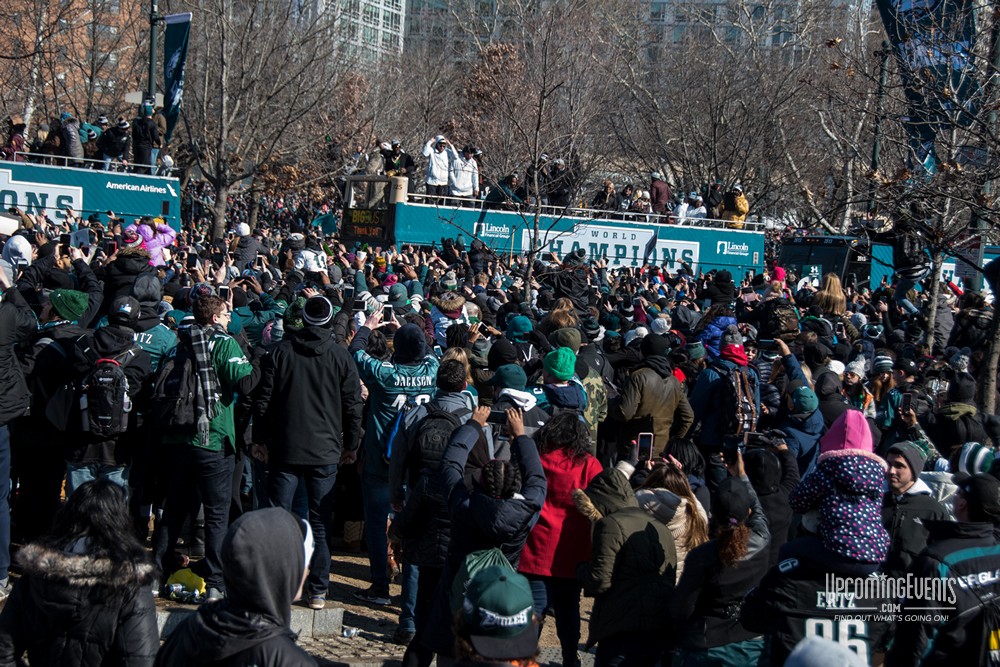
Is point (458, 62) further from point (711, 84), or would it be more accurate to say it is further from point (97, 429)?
point (97, 429)

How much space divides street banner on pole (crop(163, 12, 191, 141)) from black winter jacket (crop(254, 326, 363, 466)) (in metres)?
18.6

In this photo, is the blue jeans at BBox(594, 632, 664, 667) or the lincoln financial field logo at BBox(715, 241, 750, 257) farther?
the lincoln financial field logo at BBox(715, 241, 750, 257)

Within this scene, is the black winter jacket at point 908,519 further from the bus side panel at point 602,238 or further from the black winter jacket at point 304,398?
the bus side panel at point 602,238

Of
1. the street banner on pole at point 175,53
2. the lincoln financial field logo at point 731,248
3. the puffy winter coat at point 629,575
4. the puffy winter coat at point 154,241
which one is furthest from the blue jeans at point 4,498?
the lincoln financial field logo at point 731,248

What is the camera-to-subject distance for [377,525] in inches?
277

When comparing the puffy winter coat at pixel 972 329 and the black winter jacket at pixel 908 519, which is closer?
the black winter jacket at pixel 908 519

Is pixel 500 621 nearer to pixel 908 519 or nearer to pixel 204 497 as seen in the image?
pixel 908 519

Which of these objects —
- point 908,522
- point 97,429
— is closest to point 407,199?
point 97,429

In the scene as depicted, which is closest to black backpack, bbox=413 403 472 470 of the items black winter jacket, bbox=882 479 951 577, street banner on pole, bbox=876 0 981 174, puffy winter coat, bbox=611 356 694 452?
puffy winter coat, bbox=611 356 694 452

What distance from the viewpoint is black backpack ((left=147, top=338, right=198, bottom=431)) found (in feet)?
20.7

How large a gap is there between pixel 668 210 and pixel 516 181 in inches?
195

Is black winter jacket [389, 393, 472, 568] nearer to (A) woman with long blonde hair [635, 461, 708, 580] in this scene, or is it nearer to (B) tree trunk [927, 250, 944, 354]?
(A) woman with long blonde hair [635, 461, 708, 580]

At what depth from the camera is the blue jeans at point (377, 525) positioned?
6.99 meters

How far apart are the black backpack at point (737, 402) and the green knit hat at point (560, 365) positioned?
161 centimetres
